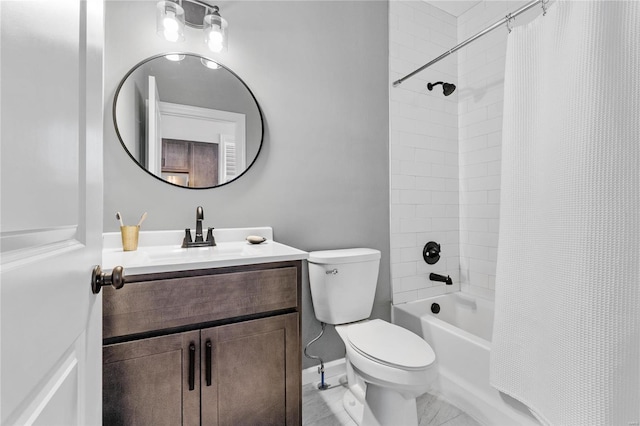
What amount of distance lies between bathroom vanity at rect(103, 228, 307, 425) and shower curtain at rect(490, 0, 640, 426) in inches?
40.2

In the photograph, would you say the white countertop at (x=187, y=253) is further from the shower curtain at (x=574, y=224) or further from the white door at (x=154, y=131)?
the shower curtain at (x=574, y=224)

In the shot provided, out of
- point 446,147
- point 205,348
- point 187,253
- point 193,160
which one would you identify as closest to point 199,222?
point 187,253

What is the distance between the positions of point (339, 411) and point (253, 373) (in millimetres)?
692

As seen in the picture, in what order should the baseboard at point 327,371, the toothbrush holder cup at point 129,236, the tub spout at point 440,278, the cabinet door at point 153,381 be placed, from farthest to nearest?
1. the tub spout at point 440,278
2. the baseboard at point 327,371
3. the toothbrush holder cup at point 129,236
4. the cabinet door at point 153,381

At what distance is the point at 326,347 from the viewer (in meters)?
1.82

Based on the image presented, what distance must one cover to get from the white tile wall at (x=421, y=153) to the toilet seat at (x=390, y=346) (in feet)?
1.98

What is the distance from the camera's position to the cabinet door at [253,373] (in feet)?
3.45

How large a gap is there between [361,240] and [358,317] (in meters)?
0.51

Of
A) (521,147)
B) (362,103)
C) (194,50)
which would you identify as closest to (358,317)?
(521,147)

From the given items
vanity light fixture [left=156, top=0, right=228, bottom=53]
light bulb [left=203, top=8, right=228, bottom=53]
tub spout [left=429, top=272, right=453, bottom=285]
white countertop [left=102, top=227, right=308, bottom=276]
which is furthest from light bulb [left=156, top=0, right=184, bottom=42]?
tub spout [left=429, top=272, right=453, bottom=285]

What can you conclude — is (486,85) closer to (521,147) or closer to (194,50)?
(521,147)

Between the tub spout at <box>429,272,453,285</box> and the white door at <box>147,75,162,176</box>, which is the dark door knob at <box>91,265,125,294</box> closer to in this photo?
the white door at <box>147,75,162,176</box>

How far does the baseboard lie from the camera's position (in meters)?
1.73

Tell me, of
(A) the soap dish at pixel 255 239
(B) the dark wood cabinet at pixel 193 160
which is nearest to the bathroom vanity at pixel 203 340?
(A) the soap dish at pixel 255 239
